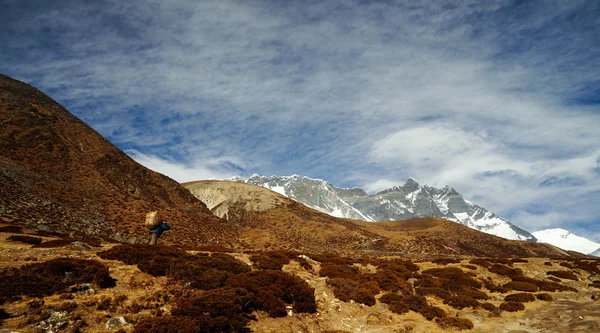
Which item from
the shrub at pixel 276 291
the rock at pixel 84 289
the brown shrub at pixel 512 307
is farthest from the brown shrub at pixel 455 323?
the rock at pixel 84 289

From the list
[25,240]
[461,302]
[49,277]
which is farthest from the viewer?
[461,302]

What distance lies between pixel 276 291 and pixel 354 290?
6.91m

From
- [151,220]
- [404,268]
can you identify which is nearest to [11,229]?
[151,220]

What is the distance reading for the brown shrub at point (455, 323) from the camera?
16709 millimetres

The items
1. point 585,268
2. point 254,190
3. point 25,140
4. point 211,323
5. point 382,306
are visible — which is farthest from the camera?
point 254,190

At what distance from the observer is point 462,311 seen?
790 inches

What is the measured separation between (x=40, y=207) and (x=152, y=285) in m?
29.0

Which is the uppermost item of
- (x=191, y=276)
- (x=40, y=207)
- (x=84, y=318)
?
(x=40, y=207)

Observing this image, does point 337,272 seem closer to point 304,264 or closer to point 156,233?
point 304,264

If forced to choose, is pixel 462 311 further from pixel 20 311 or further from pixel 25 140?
pixel 25 140

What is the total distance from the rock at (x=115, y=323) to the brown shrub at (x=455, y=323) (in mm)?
16138

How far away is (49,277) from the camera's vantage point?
13469mm

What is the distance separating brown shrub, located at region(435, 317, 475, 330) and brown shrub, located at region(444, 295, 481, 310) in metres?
3.74

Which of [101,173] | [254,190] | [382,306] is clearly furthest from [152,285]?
[254,190]
